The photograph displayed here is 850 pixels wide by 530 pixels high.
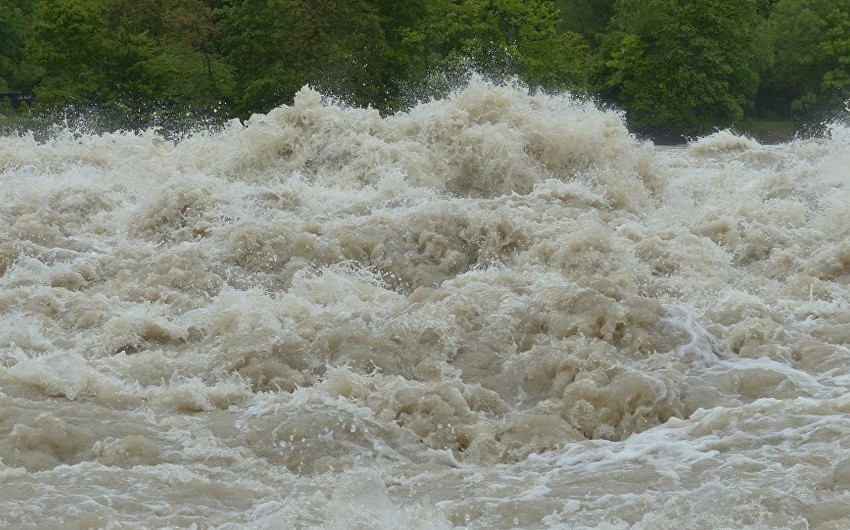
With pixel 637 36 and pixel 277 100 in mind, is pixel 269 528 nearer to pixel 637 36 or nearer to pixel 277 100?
pixel 277 100

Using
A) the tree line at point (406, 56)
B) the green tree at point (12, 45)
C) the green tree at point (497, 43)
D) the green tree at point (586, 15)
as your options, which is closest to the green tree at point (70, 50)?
the tree line at point (406, 56)

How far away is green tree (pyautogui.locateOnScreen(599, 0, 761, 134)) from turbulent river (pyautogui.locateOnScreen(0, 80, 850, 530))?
2224 cm

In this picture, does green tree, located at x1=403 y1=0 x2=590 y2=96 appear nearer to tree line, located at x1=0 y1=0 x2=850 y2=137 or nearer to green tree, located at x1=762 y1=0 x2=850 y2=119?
tree line, located at x1=0 y1=0 x2=850 y2=137

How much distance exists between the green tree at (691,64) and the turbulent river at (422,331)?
2224 centimetres

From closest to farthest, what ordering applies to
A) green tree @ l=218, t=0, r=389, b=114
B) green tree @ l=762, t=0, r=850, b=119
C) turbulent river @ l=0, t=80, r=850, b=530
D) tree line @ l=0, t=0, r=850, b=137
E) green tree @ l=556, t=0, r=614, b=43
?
turbulent river @ l=0, t=80, r=850, b=530 → green tree @ l=218, t=0, r=389, b=114 → tree line @ l=0, t=0, r=850, b=137 → green tree @ l=762, t=0, r=850, b=119 → green tree @ l=556, t=0, r=614, b=43

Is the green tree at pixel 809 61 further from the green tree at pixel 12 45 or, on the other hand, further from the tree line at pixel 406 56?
the green tree at pixel 12 45

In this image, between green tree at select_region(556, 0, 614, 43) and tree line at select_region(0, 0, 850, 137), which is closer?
tree line at select_region(0, 0, 850, 137)

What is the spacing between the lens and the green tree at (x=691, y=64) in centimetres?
3769

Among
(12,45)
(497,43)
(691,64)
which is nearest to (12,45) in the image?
(12,45)

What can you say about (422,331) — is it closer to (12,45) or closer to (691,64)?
(691,64)

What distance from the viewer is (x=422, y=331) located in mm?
9547

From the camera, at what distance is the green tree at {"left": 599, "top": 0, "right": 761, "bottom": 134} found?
37688mm

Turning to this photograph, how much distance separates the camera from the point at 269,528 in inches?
249

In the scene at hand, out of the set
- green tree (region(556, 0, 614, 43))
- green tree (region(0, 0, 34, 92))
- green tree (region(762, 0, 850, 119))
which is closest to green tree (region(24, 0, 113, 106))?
green tree (region(0, 0, 34, 92))
